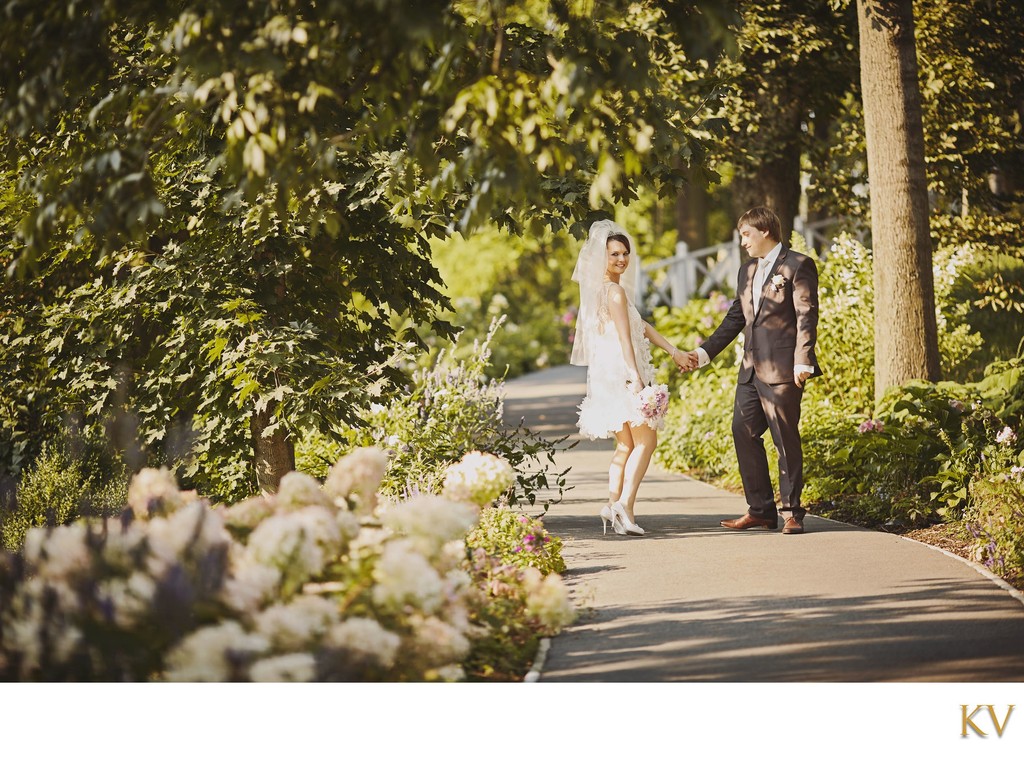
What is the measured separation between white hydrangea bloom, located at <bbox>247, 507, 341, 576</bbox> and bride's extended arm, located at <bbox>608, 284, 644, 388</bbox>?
387cm

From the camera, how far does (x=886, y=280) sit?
363 inches

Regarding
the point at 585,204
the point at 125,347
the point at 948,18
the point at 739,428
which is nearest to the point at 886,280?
the point at 739,428

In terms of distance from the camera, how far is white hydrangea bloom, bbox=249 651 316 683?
13.6 ft

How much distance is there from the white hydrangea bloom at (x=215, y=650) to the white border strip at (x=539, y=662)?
1.26 metres

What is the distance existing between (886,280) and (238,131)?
598 centimetres

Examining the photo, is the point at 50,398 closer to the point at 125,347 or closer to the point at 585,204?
the point at 125,347

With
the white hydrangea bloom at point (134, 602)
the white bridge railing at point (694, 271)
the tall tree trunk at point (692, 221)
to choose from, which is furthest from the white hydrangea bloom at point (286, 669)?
the tall tree trunk at point (692, 221)

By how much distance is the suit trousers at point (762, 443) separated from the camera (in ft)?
26.1

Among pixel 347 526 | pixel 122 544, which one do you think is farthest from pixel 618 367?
pixel 122 544

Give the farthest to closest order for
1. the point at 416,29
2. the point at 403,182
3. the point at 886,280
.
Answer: the point at 886,280, the point at 403,182, the point at 416,29

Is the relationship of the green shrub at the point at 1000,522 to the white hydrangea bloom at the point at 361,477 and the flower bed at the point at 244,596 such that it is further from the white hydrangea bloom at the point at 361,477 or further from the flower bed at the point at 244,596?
the white hydrangea bloom at the point at 361,477

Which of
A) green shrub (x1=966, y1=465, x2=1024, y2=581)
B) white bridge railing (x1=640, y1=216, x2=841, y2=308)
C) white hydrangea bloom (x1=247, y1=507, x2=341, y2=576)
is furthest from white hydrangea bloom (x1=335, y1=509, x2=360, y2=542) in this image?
white bridge railing (x1=640, y1=216, x2=841, y2=308)

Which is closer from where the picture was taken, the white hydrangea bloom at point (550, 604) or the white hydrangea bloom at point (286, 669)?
the white hydrangea bloom at point (286, 669)
